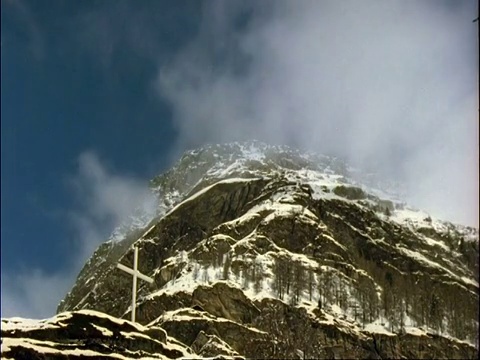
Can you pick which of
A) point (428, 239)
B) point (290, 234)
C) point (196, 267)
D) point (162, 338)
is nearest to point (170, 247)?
point (196, 267)

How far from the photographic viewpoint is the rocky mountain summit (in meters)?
24.1

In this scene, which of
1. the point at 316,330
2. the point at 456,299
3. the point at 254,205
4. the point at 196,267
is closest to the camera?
the point at 456,299

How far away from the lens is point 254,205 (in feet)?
129

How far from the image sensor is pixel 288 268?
33.2 m

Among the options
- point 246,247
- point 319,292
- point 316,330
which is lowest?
point 316,330

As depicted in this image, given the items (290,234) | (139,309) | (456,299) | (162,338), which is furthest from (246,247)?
(162,338)

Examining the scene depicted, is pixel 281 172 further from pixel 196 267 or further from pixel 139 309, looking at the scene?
pixel 139 309

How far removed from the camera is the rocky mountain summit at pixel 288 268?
2412cm

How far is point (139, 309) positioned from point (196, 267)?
4.41 m

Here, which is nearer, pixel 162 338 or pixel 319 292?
pixel 162 338

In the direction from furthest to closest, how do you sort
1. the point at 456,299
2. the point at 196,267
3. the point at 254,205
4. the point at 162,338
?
1. the point at 254,205
2. the point at 196,267
3. the point at 456,299
4. the point at 162,338

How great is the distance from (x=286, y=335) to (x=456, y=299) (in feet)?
22.8

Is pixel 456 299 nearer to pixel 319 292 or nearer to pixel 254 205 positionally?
pixel 319 292

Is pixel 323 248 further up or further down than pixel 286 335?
further up
